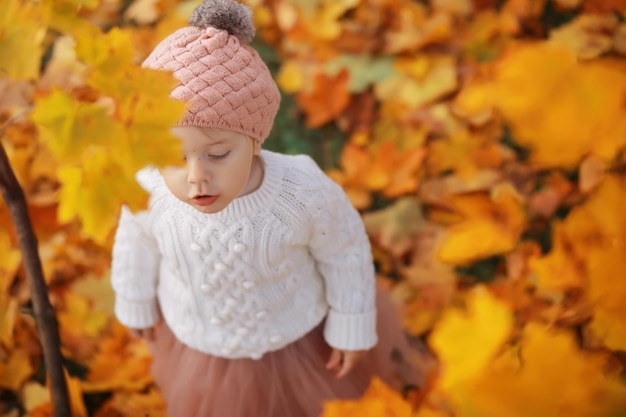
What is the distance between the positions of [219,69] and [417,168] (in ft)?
3.15

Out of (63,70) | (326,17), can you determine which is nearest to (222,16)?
(63,70)

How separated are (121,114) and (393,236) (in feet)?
3.12

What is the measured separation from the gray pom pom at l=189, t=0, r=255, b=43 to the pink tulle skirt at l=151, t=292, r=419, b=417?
1.70ft

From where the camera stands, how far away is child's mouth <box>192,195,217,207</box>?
818 mm

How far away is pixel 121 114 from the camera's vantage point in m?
0.70

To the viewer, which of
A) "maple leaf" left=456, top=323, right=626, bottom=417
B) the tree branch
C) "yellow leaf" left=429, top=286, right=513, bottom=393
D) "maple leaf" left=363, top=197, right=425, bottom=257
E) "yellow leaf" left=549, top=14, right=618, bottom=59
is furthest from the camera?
"yellow leaf" left=549, top=14, right=618, bottom=59

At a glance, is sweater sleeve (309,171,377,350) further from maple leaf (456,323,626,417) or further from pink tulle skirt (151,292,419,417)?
maple leaf (456,323,626,417)

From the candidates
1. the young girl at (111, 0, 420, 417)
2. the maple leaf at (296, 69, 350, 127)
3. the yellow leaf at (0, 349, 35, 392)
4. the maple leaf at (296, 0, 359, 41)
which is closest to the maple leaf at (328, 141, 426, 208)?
the maple leaf at (296, 69, 350, 127)

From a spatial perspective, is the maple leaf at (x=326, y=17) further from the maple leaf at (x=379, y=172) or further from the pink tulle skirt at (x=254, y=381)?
the pink tulle skirt at (x=254, y=381)

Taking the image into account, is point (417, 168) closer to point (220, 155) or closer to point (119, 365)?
point (119, 365)

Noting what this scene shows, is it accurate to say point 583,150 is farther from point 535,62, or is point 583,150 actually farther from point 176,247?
point 176,247

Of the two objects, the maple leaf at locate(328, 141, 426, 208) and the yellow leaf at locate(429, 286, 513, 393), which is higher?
the yellow leaf at locate(429, 286, 513, 393)

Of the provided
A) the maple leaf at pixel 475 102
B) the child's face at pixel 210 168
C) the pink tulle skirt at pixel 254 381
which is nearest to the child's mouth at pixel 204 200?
the child's face at pixel 210 168

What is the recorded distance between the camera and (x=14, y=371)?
131 centimetres
